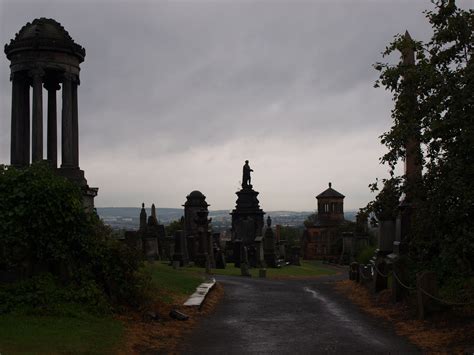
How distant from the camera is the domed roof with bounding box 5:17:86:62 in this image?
16.9 meters

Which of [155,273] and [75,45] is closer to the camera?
[75,45]

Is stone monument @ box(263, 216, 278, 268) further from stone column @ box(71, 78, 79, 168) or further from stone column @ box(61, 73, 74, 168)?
stone column @ box(61, 73, 74, 168)

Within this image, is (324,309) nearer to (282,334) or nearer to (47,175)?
(282,334)

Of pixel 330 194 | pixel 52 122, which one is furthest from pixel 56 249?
pixel 330 194

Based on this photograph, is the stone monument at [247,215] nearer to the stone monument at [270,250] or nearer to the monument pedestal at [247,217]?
the monument pedestal at [247,217]

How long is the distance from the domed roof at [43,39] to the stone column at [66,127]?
0.85 m

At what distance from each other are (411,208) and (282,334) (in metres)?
6.71

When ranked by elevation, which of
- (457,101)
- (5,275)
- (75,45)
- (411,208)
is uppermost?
(75,45)

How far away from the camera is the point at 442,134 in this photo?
1217cm

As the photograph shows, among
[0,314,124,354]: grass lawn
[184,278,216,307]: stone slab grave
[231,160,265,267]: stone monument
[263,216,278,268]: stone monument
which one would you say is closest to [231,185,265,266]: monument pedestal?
[231,160,265,267]: stone monument

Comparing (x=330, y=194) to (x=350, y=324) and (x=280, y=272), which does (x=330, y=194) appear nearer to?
(x=280, y=272)

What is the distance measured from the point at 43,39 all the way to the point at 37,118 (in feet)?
7.50

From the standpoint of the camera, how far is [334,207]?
250ft

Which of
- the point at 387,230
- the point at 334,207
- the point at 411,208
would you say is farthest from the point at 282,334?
the point at 334,207
